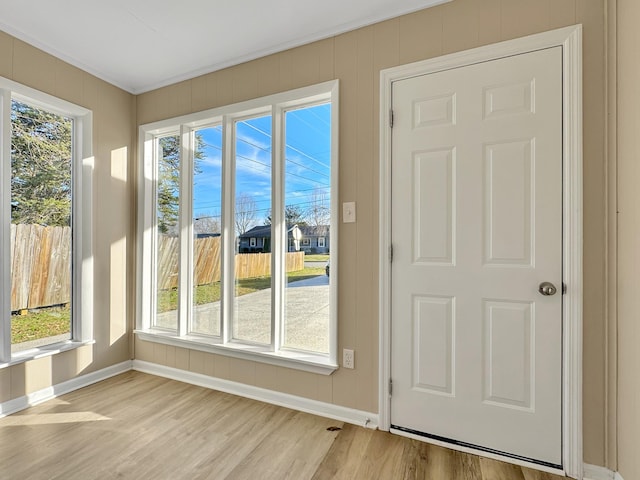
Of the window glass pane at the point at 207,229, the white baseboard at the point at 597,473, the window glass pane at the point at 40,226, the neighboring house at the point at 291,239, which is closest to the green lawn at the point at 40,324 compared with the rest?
the window glass pane at the point at 40,226

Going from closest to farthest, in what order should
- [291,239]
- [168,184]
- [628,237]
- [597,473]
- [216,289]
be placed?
[628,237] → [597,473] → [291,239] → [216,289] → [168,184]

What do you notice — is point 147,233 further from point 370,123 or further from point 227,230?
point 370,123

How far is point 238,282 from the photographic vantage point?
2729 millimetres

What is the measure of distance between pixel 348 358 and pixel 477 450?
0.85 metres

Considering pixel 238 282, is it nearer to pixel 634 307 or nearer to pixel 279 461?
pixel 279 461

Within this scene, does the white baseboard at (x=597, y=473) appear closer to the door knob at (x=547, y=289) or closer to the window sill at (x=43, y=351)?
Answer: the door knob at (x=547, y=289)

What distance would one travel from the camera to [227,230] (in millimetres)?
2691

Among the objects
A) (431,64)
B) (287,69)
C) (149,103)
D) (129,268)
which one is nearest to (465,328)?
(431,64)

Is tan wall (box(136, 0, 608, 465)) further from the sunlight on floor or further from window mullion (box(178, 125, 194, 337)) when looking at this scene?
the sunlight on floor

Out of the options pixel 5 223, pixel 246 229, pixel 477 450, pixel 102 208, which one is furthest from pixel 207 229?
pixel 477 450

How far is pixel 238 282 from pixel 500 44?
232cm

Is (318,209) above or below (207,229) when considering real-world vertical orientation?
above

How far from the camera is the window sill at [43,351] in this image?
7.58 ft

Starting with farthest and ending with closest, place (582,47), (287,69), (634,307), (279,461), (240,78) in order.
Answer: (240,78) → (287,69) → (279,461) → (582,47) → (634,307)
